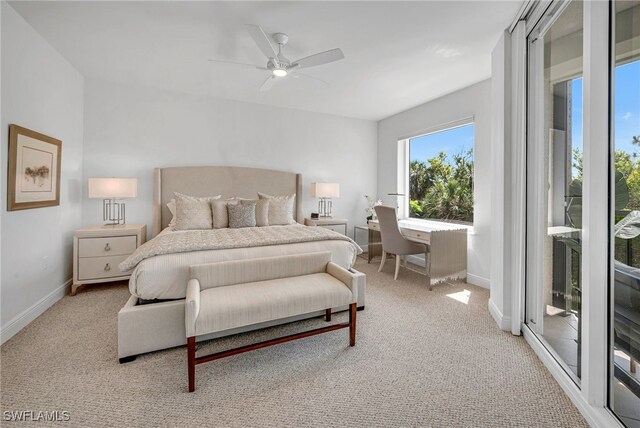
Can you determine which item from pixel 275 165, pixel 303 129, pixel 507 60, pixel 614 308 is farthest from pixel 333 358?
pixel 303 129

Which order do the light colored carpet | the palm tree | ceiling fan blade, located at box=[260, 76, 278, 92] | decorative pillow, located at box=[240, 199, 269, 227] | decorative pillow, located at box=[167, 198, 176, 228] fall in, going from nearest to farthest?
1. the palm tree
2. the light colored carpet
3. ceiling fan blade, located at box=[260, 76, 278, 92]
4. decorative pillow, located at box=[167, 198, 176, 228]
5. decorative pillow, located at box=[240, 199, 269, 227]

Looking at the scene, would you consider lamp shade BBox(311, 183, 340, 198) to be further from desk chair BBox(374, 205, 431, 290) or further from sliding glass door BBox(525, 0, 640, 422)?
sliding glass door BBox(525, 0, 640, 422)

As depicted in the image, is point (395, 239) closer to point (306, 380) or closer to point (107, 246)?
point (306, 380)

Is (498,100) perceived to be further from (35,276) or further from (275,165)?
(35,276)

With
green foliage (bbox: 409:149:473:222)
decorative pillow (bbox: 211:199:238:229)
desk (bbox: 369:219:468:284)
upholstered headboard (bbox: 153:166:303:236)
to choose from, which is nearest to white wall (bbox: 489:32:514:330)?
desk (bbox: 369:219:468:284)

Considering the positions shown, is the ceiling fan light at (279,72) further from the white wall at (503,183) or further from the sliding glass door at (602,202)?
the sliding glass door at (602,202)

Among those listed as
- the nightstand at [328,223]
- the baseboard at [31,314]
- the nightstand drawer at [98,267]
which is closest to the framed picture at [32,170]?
the nightstand drawer at [98,267]

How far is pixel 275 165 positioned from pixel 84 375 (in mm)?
3562

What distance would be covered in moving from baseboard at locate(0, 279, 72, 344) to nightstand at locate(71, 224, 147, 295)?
0.43 ft

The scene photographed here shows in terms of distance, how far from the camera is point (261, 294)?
196 centimetres

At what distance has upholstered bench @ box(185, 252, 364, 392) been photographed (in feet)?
5.58

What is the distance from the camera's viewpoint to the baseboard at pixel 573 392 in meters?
1.34

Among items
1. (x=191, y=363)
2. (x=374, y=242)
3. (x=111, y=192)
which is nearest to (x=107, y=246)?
(x=111, y=192)

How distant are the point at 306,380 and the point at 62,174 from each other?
136 inches
